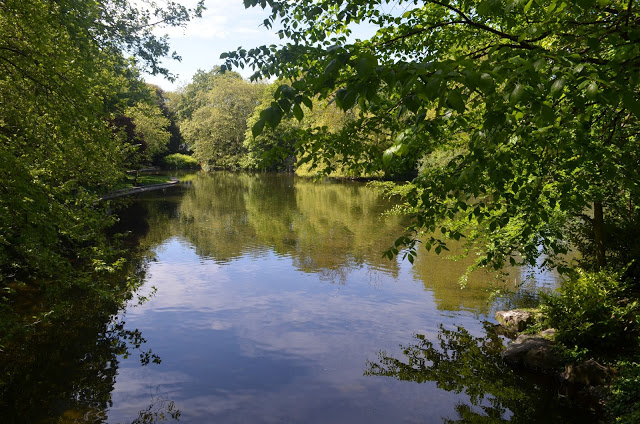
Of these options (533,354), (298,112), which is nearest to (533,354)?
(533,354)

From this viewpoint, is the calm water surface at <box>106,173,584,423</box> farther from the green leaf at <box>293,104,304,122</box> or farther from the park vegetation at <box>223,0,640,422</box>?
the green leaf at <box>293,104,304,122</box>

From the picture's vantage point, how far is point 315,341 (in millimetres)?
9078

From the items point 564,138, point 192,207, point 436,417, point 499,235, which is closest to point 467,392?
point 436,417

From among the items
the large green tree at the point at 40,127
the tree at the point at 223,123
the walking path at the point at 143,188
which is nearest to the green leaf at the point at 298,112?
the large green tree at the point at 40,127

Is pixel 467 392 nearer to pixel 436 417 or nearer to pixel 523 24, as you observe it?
pixel 436 417

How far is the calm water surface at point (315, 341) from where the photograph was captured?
6668 millimetres

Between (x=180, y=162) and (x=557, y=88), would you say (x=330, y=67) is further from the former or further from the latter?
(x=180, y=162)

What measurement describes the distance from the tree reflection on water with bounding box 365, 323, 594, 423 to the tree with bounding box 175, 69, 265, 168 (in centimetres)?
5885

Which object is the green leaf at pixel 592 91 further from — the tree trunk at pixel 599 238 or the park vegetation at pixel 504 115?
A: the tree trunk at pixel 599 238

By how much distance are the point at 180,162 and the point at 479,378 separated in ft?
219

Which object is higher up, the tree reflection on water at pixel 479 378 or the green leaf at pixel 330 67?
the green leaf at pixel 330 67

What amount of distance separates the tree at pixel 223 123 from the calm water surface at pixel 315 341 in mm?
48144

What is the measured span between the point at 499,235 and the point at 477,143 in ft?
16.0

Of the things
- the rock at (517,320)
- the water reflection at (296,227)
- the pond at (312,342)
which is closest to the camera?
the pond at (312,342)
